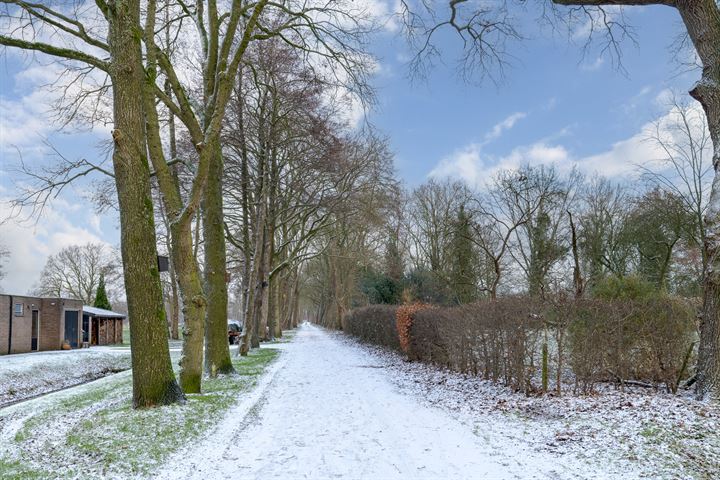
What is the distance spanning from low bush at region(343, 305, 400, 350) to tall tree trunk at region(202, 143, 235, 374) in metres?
7.28

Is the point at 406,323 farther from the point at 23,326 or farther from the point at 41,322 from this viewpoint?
the point at 41,322

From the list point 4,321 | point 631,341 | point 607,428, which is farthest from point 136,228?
point 4,321

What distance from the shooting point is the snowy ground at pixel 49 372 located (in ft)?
48.9

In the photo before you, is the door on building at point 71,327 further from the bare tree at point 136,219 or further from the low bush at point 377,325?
the bare tree at point 136,219

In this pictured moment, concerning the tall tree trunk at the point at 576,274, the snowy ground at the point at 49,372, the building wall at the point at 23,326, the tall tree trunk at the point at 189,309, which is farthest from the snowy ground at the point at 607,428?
the building wall at the point at 23,326

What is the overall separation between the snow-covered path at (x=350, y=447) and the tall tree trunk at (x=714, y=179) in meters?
3.62

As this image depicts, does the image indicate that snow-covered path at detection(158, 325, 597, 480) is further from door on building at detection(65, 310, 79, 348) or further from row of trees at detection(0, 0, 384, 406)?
door on building at detection(65, 310, 79, 348)

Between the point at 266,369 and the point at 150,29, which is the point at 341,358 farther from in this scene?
the point at 150,29

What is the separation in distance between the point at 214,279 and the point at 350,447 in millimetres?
7637

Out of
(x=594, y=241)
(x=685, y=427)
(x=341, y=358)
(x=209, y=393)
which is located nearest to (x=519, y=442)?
(x=685, y=427)

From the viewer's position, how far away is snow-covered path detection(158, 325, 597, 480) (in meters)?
4.70

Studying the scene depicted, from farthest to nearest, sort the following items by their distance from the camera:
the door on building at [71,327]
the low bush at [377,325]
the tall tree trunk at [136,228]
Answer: the door on building at [71,327] < the low bush at [377,325] < the tall tree trunk at [136,228]

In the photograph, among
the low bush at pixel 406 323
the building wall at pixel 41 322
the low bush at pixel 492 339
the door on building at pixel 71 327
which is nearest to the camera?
the low bush at pixel 492 339

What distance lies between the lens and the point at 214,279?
40.3 ft
